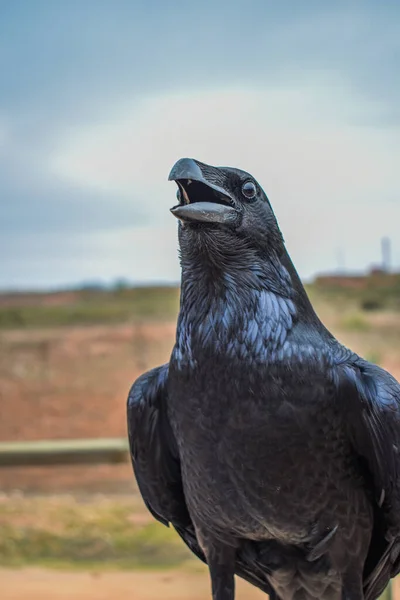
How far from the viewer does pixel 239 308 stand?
1.14m

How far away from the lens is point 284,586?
51.3 inches

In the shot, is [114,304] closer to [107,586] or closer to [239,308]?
[107,586]

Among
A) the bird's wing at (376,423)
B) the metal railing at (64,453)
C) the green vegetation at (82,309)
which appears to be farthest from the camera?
the green vegetation at (82,309)

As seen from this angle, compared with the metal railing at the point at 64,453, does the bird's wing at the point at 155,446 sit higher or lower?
higher

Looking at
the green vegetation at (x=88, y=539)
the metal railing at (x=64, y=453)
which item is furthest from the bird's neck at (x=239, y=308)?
the green vegetation at (x=88, y=539)

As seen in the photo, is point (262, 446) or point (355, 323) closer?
point (262, 446)

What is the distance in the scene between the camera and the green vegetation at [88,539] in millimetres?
3176

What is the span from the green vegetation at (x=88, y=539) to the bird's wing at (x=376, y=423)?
2.09 m

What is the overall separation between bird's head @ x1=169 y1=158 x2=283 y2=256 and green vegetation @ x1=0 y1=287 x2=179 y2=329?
2.60 m

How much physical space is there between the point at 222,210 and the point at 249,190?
80 millimetres

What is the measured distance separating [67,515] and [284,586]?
94.1 inches

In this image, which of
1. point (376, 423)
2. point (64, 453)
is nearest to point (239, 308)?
point (376, 423)

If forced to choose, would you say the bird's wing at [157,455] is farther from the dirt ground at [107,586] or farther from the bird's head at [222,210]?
the dirt ground at [107,586]

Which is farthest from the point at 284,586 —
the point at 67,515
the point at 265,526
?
the point at 67,515
